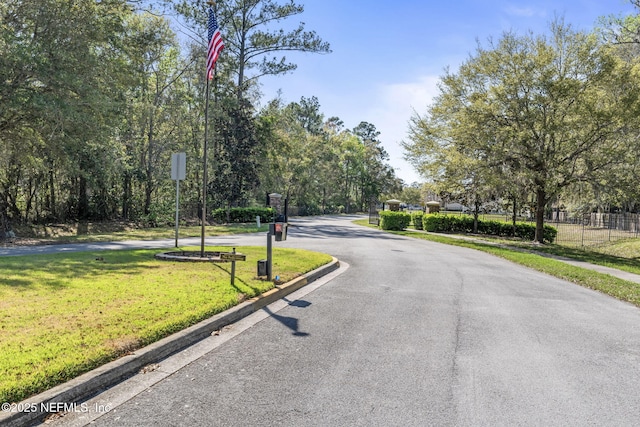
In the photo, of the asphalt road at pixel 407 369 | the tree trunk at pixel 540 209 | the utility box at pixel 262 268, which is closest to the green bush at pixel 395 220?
the tree trunk at pixel 540 209

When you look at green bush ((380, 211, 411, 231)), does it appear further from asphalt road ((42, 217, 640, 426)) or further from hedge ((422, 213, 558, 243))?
asphalt road ((42, 217, 640, 426))

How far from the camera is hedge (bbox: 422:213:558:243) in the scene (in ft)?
90.3

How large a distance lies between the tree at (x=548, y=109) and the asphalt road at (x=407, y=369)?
1326 cm

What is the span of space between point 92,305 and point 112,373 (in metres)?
2.16

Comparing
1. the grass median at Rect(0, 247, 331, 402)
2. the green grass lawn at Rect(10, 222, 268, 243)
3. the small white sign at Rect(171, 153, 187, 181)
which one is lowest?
the green grass lawn at Rect(10, 222, 268, 243)

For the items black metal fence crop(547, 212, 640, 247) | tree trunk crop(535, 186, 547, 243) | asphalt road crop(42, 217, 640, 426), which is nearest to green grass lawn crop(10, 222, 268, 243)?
asphalt road crop(42, 217, 640, 426)

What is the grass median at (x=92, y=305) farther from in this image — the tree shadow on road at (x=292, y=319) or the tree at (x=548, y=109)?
the tree at (x=548, y=109)

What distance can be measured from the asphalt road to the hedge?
20818 millimetres

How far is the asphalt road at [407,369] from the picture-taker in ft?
11.2

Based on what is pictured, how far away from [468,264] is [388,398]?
10398mm

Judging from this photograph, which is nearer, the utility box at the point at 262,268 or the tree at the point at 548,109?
the utility box at the point at 262,268

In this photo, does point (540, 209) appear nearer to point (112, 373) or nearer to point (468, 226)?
point (468, 226)

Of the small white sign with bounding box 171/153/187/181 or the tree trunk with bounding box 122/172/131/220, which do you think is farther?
the tree trunk with bounding box 122/172/131/220

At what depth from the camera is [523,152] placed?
20312 mm
